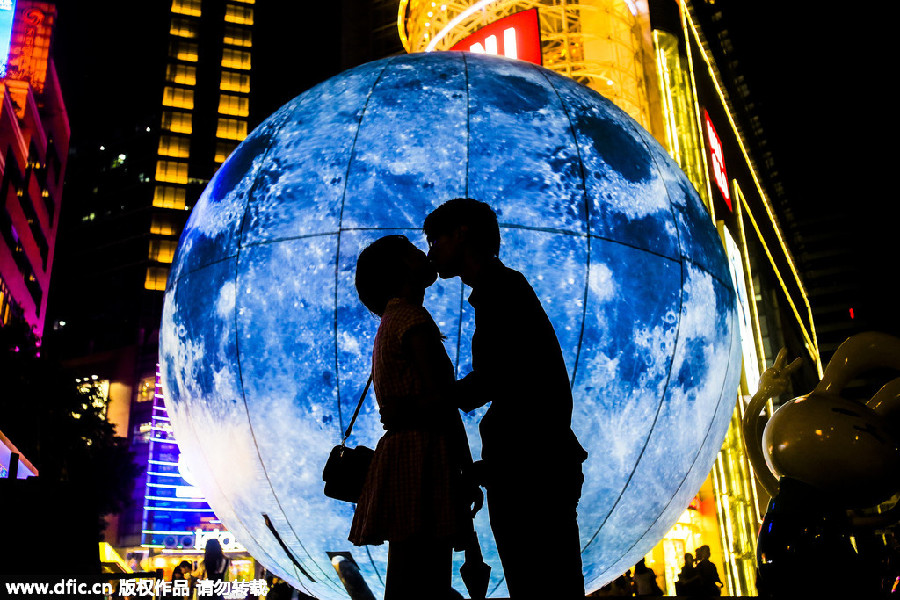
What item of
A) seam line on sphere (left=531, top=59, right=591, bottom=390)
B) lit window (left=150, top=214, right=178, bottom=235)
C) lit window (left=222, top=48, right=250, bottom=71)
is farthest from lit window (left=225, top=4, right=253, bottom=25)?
seam line on sphere (left=531, top=59, right=591, bottom=390)

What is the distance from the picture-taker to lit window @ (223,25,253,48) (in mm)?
64500

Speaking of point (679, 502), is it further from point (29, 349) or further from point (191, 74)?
point (191, 74)

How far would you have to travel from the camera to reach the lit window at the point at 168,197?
60344 millimetres

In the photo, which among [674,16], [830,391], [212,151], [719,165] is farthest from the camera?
[212,151]

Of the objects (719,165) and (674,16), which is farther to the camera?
(719,165)

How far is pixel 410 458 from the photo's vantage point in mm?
2021

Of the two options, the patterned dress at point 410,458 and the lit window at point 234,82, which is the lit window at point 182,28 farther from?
the patterned dress at point 410,458

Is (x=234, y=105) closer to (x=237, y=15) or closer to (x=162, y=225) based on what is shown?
(x=237, y=15)

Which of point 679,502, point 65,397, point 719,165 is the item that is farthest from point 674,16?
point 65,397

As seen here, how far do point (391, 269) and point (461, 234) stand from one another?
0.24 meters

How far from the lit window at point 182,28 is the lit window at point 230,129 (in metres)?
8.49

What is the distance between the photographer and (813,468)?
343 centimetres

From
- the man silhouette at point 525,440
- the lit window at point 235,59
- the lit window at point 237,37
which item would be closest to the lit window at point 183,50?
the lit window at point 235,59

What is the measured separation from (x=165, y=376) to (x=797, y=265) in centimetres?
4584
